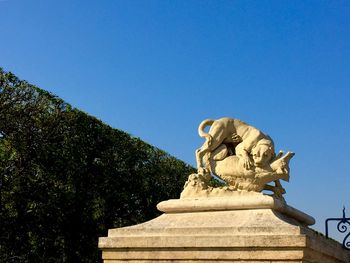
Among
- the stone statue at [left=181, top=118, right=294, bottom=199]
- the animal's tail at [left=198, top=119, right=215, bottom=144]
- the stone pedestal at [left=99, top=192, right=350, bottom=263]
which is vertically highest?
the animal's tail at [left=198, top=119, right=215, bottom=144]

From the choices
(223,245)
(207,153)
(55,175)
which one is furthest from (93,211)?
(223,245)

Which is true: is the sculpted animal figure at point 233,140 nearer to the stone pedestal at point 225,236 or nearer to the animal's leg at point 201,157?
the animal's leg at point 201,157

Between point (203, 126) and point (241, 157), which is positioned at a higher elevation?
point (203, 126)

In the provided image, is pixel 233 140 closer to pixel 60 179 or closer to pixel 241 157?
pixel 241 157

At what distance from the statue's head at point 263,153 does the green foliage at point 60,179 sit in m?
12.9

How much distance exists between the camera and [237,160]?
1015 cm

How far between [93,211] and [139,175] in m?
3.15

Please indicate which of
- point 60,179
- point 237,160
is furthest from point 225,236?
point 60,179

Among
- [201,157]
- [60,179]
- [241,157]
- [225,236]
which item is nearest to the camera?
[225,236]

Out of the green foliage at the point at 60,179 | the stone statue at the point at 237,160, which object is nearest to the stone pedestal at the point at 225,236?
the stone statue at the point at 237,160

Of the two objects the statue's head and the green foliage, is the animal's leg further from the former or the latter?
the green foliage

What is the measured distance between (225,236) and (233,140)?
7.65ft

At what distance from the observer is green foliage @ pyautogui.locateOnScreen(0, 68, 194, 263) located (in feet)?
68.4

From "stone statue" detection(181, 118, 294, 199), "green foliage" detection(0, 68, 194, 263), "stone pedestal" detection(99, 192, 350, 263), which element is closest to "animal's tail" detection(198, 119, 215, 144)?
"stone statue" detection(181, 118, 294, 199)
